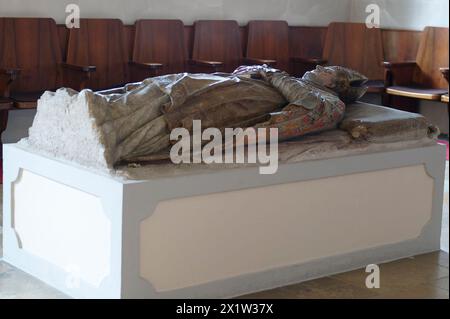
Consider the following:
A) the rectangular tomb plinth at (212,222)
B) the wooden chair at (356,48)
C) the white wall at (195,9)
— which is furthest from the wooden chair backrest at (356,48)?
the rectangular tomb plinth at (212,222)

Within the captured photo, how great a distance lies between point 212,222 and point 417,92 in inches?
149

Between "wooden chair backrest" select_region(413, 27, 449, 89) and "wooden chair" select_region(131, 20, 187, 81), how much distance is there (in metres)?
2.06

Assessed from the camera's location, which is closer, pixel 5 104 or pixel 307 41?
pixel 5 104

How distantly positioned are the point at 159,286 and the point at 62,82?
3211mm

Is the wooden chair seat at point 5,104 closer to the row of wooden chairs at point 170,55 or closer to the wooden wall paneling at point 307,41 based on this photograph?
the row of wooden chairs at point 170,55

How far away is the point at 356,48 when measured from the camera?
7.24m

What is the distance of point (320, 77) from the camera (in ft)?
13.2

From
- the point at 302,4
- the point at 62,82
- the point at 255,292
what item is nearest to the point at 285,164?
the point at 255,292

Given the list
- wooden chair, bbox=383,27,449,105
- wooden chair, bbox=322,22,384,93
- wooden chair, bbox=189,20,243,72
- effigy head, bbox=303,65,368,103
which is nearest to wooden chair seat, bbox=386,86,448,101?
wooden chair, bbox=383,27,449,105

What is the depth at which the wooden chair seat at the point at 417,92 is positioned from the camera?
254 inches

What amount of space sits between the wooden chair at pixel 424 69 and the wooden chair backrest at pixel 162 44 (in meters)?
1.73

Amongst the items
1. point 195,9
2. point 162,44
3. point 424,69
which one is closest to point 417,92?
point 424,69

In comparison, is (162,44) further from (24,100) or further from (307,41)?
(307,41)

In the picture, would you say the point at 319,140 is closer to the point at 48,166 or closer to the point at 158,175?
the point at 158,175
